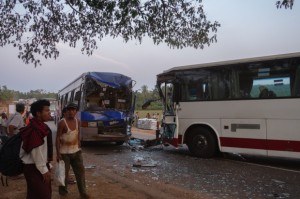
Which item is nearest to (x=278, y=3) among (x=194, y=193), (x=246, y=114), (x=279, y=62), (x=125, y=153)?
(x=194, y=193)

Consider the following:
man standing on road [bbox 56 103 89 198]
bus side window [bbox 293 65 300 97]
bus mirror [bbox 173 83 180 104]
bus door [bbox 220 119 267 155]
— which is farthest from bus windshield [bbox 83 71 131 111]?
man standing on road [bbox 56 103 89 198]

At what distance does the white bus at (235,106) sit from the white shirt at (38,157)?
7.73 meters

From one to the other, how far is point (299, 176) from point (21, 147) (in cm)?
717

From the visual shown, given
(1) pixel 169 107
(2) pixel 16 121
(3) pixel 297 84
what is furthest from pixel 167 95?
(2) pixel 16 121

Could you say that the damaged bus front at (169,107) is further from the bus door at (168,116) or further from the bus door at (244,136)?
the bus door at (244,136)

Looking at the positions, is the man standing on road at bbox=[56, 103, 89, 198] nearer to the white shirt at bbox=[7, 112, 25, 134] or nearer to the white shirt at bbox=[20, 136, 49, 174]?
the white shirt at bbox=[20, 136, 49, 174]

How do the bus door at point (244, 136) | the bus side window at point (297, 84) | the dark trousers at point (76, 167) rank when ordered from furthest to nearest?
the bus door at point (244, 136) → the bus side window at point (297, 84) → the dark trousers at point (76, 167)

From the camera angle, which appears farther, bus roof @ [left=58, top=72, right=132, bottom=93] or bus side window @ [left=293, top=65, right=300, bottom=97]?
bus roof @ [left=58, top=72, right=132, bottom=93]

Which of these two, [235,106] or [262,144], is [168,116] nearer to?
[235,106]

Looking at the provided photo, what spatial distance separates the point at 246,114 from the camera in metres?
11.2

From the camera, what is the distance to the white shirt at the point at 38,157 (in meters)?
4.30

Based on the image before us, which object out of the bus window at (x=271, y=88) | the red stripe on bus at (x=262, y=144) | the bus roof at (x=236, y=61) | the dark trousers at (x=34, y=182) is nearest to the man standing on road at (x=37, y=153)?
the dark trousers at (x=34, y=182)

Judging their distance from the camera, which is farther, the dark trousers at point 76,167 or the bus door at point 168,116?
the bus door at point 168,116

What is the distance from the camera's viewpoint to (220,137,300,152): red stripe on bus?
1021 centimetres
